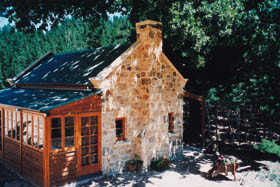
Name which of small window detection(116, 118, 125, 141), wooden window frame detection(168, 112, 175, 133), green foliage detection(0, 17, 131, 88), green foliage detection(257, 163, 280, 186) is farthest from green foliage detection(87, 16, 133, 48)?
green foliage detection(257, 163, 280, 186)

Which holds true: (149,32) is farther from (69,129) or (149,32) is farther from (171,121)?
(69,129)

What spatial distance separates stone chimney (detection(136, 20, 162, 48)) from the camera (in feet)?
37.6

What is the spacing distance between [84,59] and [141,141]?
244 inches

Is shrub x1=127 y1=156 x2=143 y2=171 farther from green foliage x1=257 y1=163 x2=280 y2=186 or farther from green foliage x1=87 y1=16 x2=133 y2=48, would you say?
green foliage x1=87 y1=16 x2=133 y2=48

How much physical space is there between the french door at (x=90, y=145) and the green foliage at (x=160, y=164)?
2.69 m

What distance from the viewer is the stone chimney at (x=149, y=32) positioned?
1146cm

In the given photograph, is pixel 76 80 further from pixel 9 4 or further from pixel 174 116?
pixel 174 116

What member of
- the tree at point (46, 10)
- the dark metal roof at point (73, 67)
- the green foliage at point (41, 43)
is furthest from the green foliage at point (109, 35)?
the tree at point (46, 10)

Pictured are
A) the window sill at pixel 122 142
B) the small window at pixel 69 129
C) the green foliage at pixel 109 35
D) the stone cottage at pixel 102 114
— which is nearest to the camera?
the stone cottage at pixel 102 114

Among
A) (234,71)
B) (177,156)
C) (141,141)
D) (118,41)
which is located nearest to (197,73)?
(234,71)

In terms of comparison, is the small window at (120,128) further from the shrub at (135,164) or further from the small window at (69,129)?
the small window at (69,129)

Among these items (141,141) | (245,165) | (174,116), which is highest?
(174,116)

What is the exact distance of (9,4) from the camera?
1072 centimetres

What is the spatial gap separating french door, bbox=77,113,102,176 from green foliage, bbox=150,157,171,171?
8.82 ft
